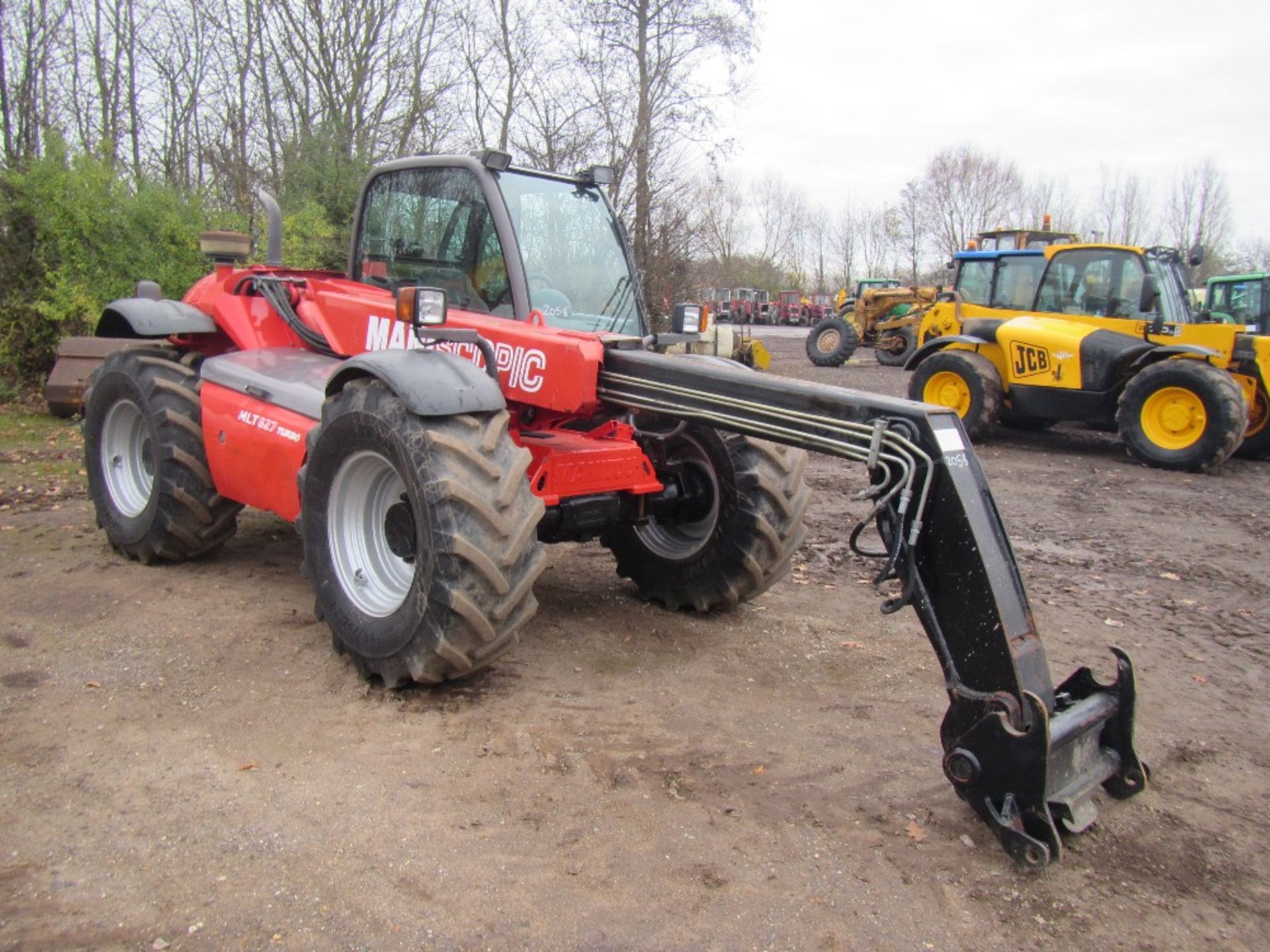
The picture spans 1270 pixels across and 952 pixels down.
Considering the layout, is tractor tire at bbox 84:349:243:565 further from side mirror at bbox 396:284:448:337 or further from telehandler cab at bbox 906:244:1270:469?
telehandler cab at bbox 906:244:1270:469

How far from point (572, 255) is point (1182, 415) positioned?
8417 millimetres

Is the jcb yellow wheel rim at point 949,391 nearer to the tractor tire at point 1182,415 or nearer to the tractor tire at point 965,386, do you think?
the tractor tire at point 965,386

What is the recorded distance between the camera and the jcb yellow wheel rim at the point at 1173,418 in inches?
411

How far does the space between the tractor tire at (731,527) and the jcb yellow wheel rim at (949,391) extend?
774 cm

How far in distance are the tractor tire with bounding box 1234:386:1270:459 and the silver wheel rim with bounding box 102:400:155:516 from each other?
11074mm

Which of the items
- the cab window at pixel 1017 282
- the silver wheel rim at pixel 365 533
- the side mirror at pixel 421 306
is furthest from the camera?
the cab window at pixel 1017 282

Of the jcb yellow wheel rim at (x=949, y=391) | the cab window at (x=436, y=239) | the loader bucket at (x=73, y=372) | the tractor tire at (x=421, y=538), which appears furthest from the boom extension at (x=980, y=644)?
the loader bucket at (x=73, y=372)

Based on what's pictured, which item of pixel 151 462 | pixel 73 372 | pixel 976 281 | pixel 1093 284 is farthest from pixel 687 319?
pixel 976 281

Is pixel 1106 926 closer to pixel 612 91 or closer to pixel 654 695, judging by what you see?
pixel 654 695

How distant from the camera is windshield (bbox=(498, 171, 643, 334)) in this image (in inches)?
181

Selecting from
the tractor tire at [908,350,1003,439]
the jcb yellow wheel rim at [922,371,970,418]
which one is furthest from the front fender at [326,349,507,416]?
the jcb yellow wheel rim at [922,371,970,418]

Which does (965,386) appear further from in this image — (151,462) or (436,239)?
(151,462)

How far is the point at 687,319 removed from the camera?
4.70 m

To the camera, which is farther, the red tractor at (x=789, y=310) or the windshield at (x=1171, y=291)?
the red tractor at (x=789, y=310)
